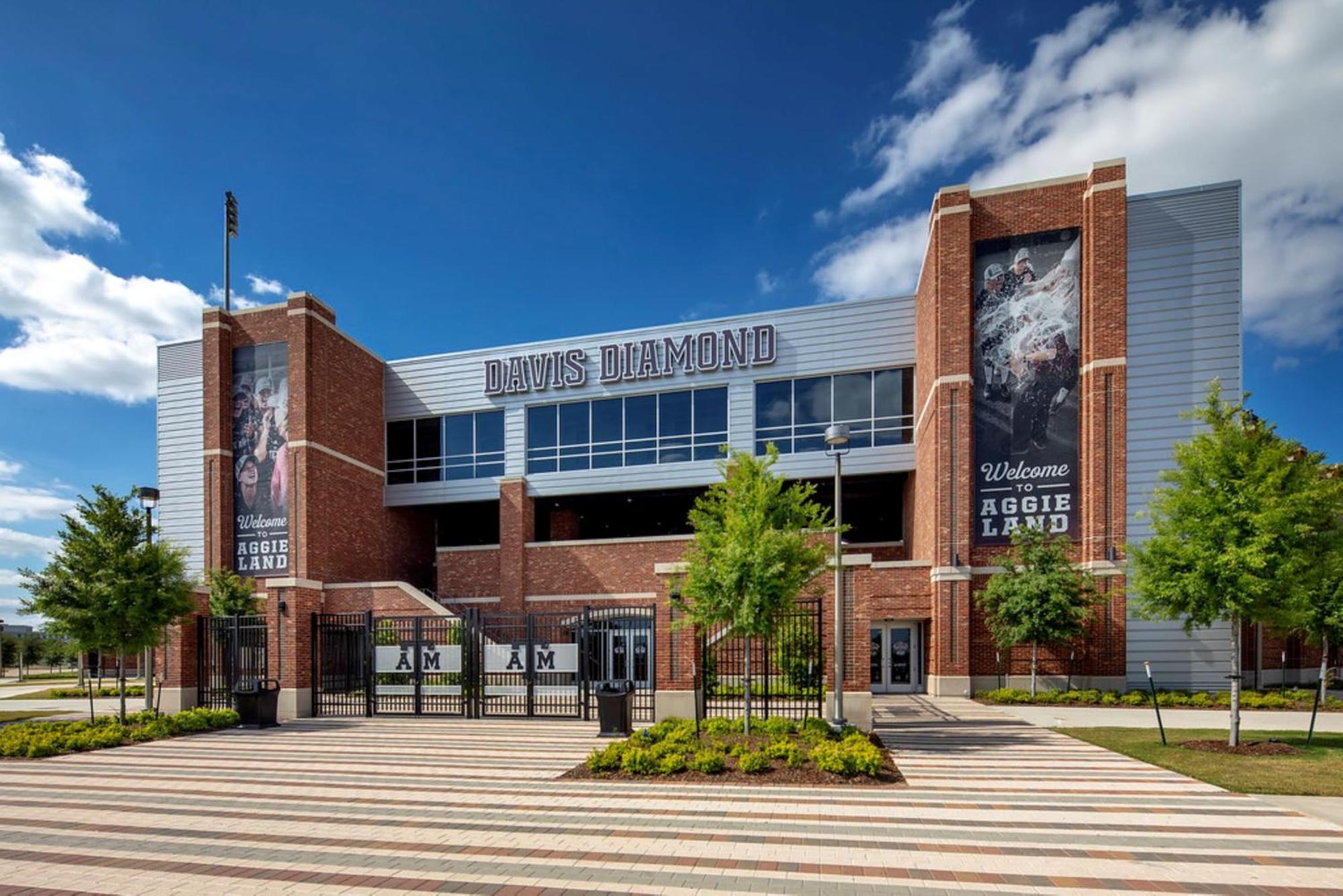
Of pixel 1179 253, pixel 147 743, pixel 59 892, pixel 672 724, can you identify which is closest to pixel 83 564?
pixel 147 743

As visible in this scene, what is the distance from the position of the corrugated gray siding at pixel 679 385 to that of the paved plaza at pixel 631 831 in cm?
1614

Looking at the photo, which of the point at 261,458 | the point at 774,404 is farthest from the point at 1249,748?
the point at 261,458

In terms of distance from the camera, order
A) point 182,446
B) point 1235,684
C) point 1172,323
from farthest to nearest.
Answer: point 182,446
point 1172,323
point 1235,684

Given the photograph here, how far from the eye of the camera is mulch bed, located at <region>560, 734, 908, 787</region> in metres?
9.43

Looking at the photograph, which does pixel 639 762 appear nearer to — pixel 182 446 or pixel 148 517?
pixel 148 517

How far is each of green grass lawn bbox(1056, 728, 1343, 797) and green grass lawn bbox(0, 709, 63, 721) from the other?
2762 centimetres

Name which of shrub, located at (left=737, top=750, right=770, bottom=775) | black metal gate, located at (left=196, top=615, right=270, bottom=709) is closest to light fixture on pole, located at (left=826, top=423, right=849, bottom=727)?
shrub, located at (left=737, top=750, right=770, bottom=775)

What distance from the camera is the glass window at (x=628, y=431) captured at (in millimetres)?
27719

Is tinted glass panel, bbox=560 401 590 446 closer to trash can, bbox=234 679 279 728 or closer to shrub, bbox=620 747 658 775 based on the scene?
trash can, bbox=234 679 279 728

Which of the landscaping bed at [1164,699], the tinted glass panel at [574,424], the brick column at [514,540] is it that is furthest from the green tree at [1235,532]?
the brick column at [514,540]

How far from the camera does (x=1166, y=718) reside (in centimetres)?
1620

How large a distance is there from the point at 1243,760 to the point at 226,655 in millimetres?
22014

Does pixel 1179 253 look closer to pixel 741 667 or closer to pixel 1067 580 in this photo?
pixel 1067 580

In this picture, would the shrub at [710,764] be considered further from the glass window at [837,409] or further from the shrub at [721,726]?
the glass window at [837,409]
